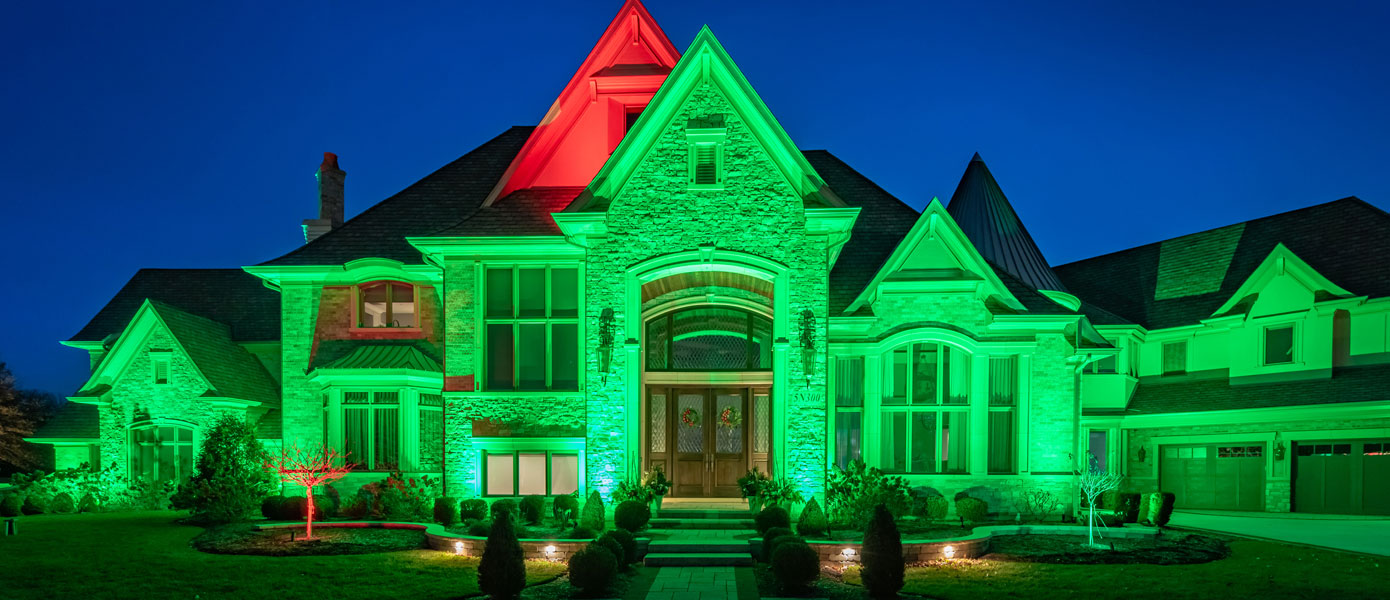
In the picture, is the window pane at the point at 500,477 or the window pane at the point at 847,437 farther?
the window pane at the point at 847,437

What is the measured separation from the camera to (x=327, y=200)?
2455 cm

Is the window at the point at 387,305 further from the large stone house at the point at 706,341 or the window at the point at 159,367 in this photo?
the window at the point at 159,367

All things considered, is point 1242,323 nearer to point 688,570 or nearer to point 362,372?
point 688,570

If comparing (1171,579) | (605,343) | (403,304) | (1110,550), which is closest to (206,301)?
(403,304)

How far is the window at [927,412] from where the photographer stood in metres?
19.3

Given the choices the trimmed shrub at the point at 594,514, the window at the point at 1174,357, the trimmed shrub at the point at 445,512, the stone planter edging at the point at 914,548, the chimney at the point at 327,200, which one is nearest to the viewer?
the stone planter edging at the point at 914,548

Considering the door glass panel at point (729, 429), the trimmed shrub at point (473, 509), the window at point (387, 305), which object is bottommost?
the trimmed shrub at point (473, 509)

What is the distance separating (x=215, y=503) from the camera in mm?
18000

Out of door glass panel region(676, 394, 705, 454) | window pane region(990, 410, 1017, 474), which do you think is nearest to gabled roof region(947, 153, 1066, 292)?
window pane region(990, 410, 1017, 474)

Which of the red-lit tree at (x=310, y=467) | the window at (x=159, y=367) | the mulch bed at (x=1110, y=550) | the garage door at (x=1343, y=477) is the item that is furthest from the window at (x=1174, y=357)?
the window at (x=159, y=367)

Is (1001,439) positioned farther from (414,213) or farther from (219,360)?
(219,360)

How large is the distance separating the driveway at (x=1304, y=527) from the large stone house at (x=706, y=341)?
A: 967 millimetres

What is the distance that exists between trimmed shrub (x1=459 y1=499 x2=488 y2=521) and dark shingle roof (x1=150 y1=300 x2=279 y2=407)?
847cm

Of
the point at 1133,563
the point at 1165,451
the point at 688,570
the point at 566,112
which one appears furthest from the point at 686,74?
the point at 1165,451
